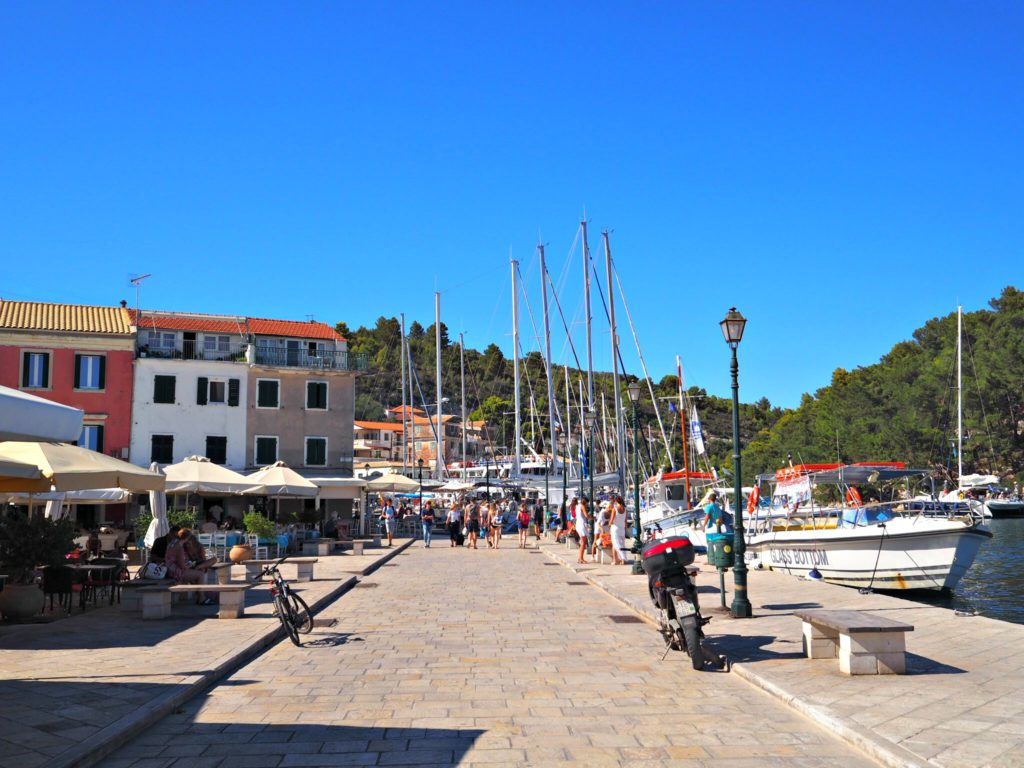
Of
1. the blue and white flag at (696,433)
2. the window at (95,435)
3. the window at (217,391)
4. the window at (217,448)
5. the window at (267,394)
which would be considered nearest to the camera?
the window at (95,435)

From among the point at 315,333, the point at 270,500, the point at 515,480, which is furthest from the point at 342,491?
the point at 515,480

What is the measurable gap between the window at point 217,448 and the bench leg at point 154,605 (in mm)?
29425

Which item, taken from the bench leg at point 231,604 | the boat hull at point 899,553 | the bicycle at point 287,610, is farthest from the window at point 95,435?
the bicycle at point 287,610

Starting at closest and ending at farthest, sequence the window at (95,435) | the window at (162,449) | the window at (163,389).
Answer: the window at (95,435) → the window at (162,449) → the window at (163,389)

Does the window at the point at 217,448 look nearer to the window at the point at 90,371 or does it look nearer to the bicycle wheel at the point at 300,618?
the window at the point at 90,371

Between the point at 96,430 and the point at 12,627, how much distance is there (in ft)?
98.5

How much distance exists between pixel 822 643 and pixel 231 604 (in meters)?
8.36

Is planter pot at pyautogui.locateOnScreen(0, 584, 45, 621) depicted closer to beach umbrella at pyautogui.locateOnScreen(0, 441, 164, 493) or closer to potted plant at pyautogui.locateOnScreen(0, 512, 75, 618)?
potted plant at pyautogui.locateOnScreen(0, 512, 75, 618)

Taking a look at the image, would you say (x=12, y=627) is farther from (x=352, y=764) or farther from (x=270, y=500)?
(x=270, y=500)

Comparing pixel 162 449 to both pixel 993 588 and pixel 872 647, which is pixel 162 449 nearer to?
pixel 993 588

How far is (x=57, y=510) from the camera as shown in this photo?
2158cm

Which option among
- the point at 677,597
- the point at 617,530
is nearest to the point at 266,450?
the point at 617,530

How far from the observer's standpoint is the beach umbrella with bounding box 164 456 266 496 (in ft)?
77.2

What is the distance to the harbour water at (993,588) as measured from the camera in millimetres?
22219
